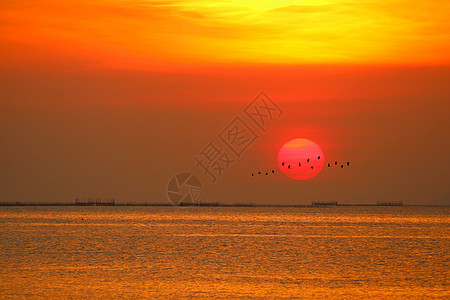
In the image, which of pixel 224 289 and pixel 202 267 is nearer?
pixel 224 289

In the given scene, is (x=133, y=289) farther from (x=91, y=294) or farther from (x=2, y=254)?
(x=2, y=254)

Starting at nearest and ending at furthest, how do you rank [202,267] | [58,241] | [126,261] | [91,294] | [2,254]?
[91,294]
[202,267]
[126,261]
[2,254]
[58,241]

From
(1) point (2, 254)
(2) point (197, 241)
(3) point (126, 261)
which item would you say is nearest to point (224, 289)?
(3) point (126, 261)

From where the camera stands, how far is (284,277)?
182 ft

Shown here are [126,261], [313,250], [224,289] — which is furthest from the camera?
[313,250]

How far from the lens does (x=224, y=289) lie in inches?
1907

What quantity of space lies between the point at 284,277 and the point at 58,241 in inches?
1799

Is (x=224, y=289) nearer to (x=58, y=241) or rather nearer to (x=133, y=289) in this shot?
(x=133, y=289)

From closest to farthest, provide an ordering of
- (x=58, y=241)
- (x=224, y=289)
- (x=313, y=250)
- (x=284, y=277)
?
(x=224, y=289), (x=284, y=277), (x=313, y=250), (x=58, y=241)

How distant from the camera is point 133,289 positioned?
48.0 meters

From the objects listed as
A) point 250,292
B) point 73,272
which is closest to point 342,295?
point 250,292

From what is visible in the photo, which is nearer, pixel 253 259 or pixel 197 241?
pixel 253 259

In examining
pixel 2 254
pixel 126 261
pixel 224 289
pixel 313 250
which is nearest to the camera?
pixel 224 289

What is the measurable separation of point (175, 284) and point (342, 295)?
1206cm
